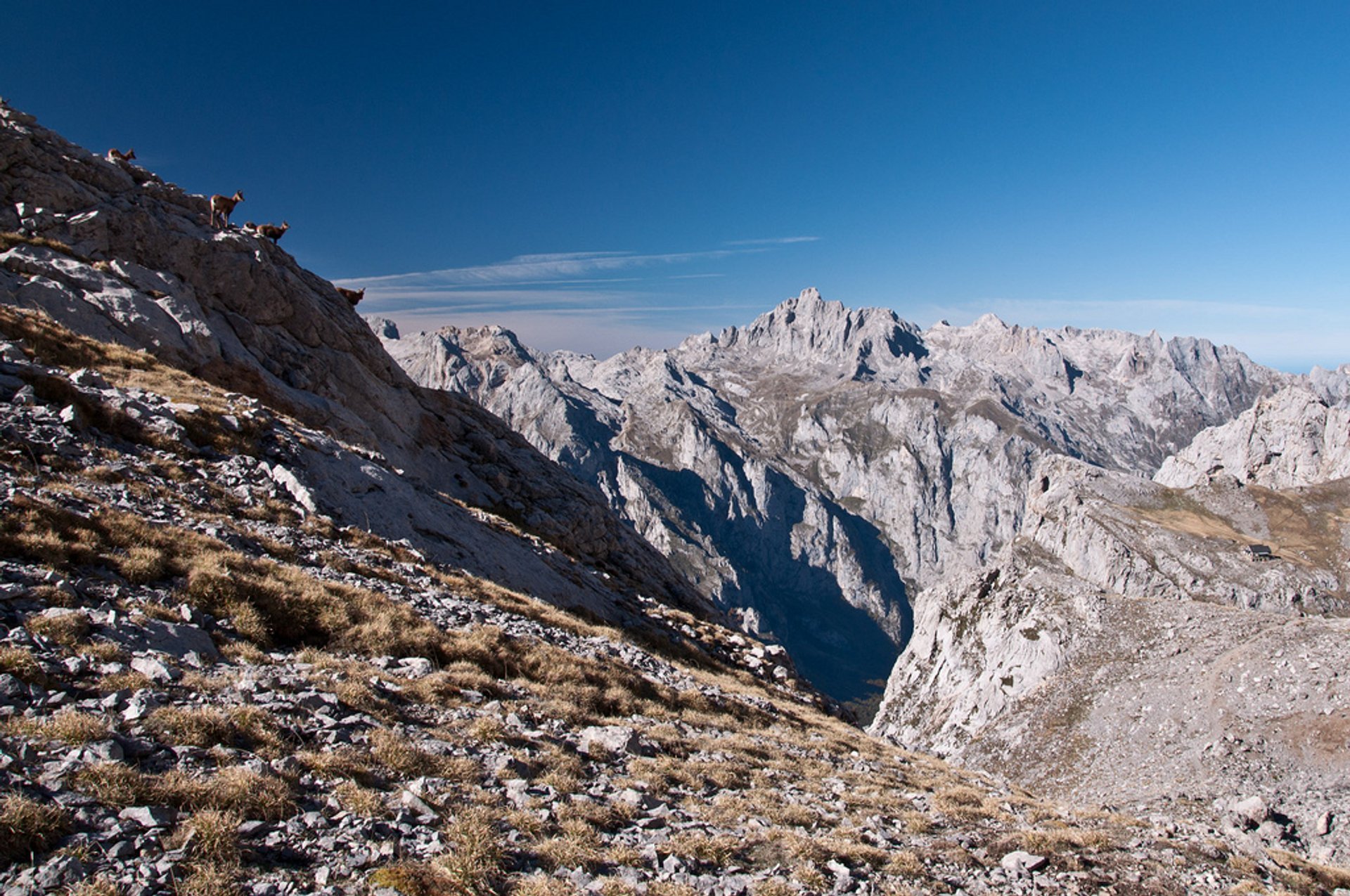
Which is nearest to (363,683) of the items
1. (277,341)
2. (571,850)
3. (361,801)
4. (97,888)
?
(361,801)

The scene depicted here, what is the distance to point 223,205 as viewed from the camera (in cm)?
5084

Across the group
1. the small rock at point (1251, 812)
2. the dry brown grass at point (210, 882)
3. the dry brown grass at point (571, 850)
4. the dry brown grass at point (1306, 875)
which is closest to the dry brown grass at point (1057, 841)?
the dry brown grass at point (1306, 875)

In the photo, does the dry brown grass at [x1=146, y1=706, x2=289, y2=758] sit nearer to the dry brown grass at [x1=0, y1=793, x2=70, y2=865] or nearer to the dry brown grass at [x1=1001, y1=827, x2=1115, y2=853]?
the dry brown grass at [x1=0, y1=793, x2=70, y2=865]

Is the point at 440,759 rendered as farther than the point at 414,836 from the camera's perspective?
Yes

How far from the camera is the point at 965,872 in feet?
39.9

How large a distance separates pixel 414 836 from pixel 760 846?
6245 mm

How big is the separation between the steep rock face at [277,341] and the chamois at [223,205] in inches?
48.2

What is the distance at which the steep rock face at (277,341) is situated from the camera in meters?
33.3

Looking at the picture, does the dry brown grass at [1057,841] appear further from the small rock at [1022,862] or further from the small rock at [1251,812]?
the small rock at [1251,812]

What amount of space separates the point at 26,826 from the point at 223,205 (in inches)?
2300

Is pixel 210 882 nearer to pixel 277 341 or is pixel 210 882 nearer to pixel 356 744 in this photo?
pixel 356 744

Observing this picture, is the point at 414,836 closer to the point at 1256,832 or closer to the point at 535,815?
the point at 535,815

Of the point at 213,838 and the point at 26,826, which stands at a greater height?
the point at 26,826

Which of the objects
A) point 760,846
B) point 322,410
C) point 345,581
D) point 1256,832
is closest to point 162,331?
point 322,410
